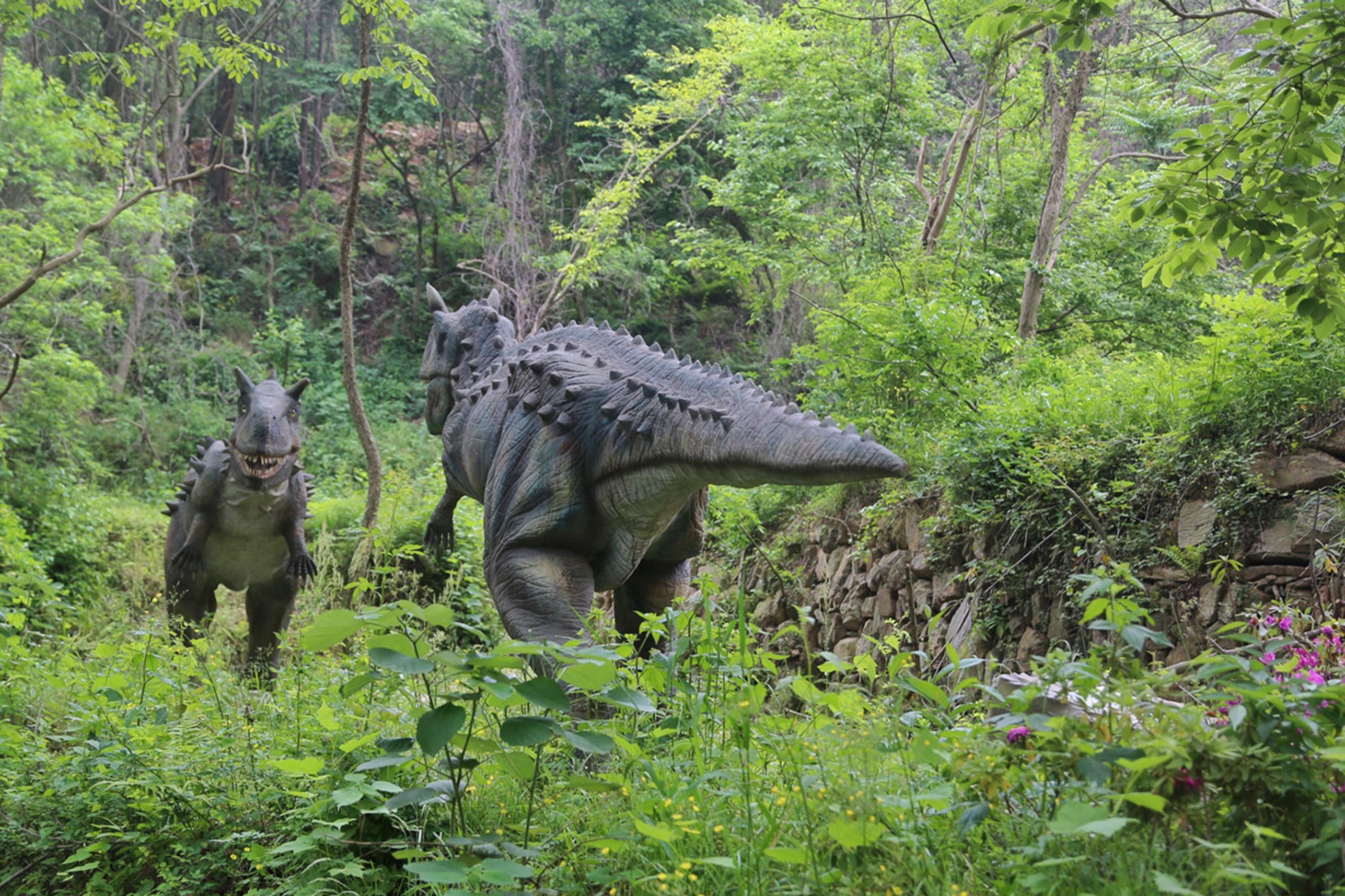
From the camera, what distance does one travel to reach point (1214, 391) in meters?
4.60

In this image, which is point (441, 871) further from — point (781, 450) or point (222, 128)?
→ point (222, 128)

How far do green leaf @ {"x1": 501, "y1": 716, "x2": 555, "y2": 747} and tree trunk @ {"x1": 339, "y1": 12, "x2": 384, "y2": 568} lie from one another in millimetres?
6591

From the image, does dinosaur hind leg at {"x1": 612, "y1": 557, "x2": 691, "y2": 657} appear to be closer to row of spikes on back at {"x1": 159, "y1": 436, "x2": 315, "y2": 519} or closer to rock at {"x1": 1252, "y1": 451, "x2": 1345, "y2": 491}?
rock at {"x1": 1252, "y1": 451, "x2": 1345, "y2": 491}

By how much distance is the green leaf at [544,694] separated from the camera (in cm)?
214

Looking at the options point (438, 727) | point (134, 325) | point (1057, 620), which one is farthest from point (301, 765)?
point (134, 325)

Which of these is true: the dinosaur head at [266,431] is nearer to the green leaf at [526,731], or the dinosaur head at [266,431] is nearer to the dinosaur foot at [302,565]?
the dinosaur foot at [302,565]

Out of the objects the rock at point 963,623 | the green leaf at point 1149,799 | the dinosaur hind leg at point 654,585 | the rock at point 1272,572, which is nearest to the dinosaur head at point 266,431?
the dinosaur hind leg at point 654,585

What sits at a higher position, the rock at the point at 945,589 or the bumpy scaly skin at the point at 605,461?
the bumpy scaly skin at the point at 605,461

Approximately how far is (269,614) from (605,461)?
4.03 meters

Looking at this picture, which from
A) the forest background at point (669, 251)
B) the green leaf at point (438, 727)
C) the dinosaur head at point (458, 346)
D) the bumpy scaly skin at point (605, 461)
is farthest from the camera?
the dinosaur head at point (458, 346)

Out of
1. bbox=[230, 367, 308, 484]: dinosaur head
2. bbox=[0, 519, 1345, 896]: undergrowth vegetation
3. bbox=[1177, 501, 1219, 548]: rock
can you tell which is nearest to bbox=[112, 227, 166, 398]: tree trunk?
bbox=[230, 367, 308, 484]: dinosaur head

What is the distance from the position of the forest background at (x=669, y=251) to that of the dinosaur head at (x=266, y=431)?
48.3 inches

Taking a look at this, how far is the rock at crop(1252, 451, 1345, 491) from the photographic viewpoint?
4098mm

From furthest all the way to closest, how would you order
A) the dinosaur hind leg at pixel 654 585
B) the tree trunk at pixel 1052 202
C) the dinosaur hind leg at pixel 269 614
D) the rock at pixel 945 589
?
the tree trunk at pixel 1052 202 → the dinosaur hind leg at pixel 269 614 → the rock at pixel 945 589 → the dinosaur hind leg at pixel 654 585
